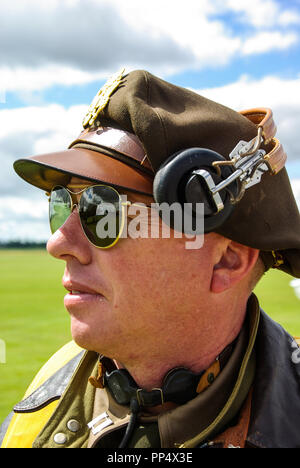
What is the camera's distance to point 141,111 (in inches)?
80.7

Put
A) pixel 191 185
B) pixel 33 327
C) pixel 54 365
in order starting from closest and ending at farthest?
pixel 191 185 → pixel 54 365 → pixel 33 327

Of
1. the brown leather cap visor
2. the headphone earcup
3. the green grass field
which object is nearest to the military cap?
the brown leather cap visor

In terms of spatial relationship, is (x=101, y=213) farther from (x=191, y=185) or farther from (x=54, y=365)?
(x=54, y=365)

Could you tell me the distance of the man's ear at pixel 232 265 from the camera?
7.00 feet

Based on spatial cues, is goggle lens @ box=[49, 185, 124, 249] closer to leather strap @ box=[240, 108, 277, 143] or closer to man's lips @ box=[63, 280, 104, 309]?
man's lips @ box=[63, 280, 104, 309]

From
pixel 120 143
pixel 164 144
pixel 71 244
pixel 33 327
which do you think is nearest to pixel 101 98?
pixel 120 143

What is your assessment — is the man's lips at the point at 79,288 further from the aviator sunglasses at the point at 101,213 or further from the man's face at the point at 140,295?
the aviator sunglasses at the point at 101,213

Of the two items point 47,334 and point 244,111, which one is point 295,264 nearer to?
point 244,111

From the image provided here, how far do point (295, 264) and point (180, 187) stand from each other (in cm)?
70

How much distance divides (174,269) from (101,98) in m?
0.75

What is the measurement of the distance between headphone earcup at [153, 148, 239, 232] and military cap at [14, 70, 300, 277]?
11 centimetres

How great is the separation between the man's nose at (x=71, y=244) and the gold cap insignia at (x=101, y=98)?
0.40m

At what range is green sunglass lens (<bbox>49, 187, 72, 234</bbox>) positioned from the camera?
7.41ft

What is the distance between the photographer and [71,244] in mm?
2141
